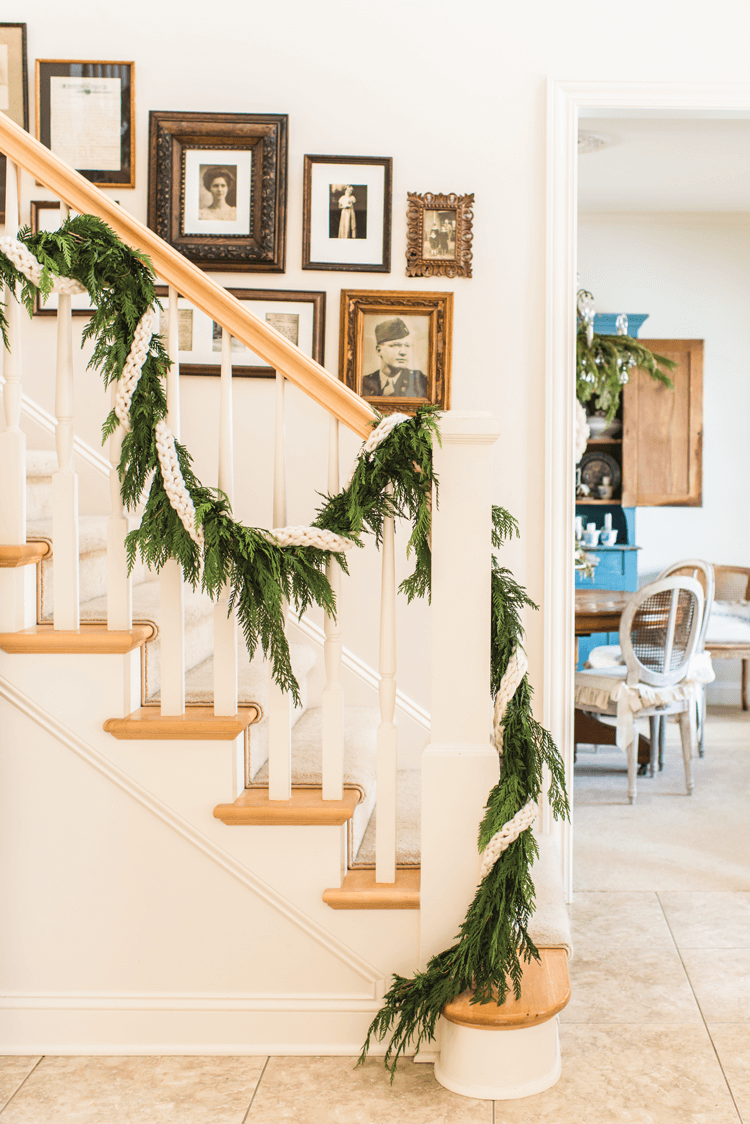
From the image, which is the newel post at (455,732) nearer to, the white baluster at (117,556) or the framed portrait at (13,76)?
the white baluster at (117,556)

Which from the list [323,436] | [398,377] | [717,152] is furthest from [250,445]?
[717,152]

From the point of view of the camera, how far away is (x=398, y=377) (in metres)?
2.97

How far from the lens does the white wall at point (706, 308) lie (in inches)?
238

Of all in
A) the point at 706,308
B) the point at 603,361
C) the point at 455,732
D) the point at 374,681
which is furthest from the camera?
the point at 706,308

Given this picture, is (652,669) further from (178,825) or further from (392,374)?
(178,825)

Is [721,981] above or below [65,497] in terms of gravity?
below

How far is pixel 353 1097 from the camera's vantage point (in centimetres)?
188

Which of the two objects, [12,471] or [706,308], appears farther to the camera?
[706,308]

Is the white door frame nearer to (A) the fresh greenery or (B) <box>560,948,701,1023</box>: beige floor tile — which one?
(B) <box>560,948,701,1023</box>: beige floor tile

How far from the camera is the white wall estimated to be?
605 centimetres

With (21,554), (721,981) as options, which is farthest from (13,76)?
(721,981)

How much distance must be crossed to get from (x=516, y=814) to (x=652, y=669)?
2.21 metres

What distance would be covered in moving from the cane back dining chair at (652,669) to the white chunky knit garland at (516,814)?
1935mm

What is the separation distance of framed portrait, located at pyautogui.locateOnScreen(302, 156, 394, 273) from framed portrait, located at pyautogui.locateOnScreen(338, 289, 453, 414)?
11cm
